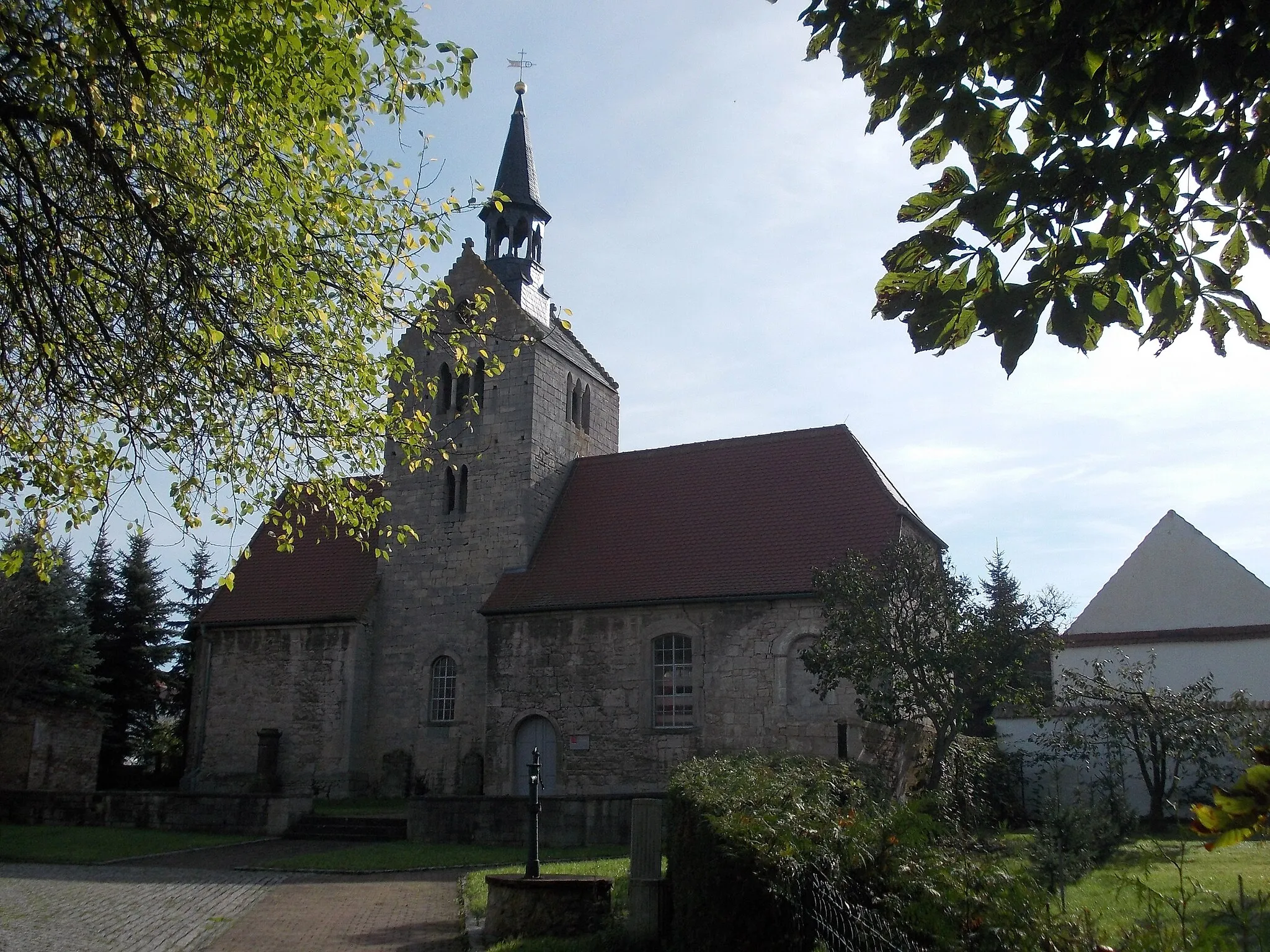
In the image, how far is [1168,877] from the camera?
34.5 feet

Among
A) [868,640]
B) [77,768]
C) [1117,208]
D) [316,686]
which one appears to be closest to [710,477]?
[868,640]

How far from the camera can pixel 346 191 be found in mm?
8781

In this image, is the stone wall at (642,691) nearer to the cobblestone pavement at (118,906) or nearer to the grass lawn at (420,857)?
the grass lawn at (420,857)

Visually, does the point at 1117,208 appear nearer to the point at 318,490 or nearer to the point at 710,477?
the point at 318,490

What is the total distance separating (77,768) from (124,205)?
2285 centimetres

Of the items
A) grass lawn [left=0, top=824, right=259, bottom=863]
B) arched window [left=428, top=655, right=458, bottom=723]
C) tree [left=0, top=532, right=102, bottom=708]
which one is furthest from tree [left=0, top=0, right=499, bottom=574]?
tree [left=0, top=532, right=102, bottom=708]

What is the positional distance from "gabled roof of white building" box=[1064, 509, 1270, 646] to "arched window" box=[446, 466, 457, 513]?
14.7 meters

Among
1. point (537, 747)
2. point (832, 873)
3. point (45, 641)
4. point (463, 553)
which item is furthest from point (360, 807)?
point (832, 873)

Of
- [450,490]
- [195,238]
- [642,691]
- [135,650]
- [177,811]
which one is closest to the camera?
[195,238]

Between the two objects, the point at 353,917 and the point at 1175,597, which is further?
the point at 1175,597

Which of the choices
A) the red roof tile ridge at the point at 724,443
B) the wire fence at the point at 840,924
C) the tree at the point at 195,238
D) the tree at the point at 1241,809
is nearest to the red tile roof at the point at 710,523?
the red roof tile ridge at the point at 724,443

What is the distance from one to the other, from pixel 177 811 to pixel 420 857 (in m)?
7.15

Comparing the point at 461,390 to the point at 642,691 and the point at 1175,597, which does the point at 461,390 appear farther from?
the point at 1175,597

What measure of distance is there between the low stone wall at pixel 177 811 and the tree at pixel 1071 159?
18.3 meters
